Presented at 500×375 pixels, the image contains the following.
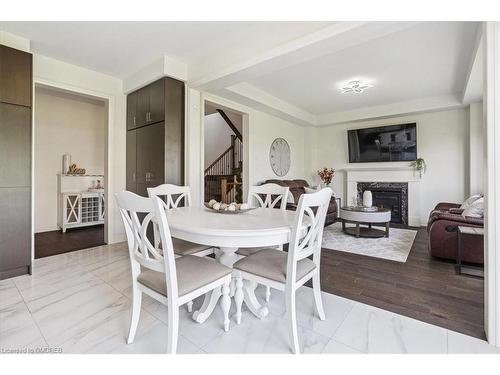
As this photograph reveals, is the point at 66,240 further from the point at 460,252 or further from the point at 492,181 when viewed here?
the point at 460,252

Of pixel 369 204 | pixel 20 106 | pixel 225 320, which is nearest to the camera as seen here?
pixel 225 320

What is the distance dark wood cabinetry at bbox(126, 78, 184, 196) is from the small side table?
11.0ft

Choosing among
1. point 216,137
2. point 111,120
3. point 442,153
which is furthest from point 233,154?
point 442,153

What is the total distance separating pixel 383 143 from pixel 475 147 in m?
1.51

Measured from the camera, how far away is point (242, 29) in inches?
99.7

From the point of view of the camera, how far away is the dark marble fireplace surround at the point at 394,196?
5.20 meters

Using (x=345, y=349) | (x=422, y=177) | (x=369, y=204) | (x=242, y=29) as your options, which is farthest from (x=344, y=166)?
(x=345, y=349)

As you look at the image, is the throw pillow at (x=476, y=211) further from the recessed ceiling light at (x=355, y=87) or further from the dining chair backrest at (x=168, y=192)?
the dining chair backrest at (x=168, y=192)

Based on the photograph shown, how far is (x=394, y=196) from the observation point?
534cm

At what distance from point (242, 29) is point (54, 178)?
14.5 ft

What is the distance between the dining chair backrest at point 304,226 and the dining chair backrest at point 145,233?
65 centimetres

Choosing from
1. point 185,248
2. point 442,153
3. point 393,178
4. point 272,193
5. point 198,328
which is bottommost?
point 198,328

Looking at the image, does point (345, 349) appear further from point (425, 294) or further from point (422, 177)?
point (422, 177)
